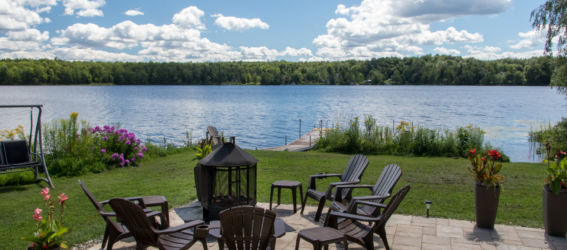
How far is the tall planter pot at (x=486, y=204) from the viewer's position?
474cm

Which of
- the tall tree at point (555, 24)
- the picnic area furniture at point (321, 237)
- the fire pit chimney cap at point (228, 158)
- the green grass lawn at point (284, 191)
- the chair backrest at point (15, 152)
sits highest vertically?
the tall tree at point (555, 24)

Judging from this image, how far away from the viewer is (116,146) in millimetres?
9859

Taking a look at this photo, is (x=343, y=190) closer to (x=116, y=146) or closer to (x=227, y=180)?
(x=227, y=180)

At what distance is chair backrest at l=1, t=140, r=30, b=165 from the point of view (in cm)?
695

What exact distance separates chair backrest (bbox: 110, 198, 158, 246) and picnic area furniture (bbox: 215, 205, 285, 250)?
2.29ft

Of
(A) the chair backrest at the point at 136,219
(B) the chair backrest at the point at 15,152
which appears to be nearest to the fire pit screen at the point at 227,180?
(A) the chair backrest at the point at 136,219

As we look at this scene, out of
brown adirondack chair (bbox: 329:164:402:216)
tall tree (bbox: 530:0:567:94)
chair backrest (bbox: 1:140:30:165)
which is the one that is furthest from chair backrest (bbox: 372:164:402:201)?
tall tree (bbox: 530:0:567:94)

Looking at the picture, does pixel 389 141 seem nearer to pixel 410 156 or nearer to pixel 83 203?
pixel 410 156

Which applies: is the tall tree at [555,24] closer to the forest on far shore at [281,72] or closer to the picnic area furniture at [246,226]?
the picnic area furniture at [246,226]

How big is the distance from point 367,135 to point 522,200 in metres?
6.32

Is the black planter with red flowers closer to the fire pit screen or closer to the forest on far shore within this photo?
the fire pit screen

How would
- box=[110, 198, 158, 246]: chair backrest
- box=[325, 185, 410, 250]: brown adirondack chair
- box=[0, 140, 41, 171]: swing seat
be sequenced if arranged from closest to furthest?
1. box=[110, 198, 158, 246]: chair backrest
2. box=[325, 185, 410, 250]: brown adirondack chair
3. box=[0, 140, 41, 171]: swing seat

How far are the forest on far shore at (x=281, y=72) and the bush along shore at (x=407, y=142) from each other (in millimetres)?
64270

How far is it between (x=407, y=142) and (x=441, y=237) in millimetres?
7705
